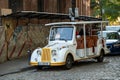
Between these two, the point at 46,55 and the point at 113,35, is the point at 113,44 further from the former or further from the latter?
the point at 46,55

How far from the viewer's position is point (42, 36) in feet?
91.9

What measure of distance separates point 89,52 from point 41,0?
38.4ft

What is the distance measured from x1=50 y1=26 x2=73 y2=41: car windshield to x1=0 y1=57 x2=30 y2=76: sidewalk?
1.95m

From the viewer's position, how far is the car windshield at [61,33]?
66.3 feet

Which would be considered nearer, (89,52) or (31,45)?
(89,52)

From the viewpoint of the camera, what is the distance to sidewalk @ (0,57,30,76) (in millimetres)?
18438

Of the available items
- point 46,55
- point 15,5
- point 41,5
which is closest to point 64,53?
point 46,55

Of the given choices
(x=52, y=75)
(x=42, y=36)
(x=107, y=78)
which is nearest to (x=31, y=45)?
(x=42, y=36)

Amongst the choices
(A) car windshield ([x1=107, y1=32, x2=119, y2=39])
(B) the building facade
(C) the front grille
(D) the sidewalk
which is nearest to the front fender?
(C) the front grille

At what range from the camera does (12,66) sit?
20.2 metres

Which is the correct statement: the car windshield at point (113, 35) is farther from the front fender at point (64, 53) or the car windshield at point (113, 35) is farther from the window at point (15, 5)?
the front fender at point (64, 53)

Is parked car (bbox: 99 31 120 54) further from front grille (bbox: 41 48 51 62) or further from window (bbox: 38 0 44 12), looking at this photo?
front grille (bbox: 41 48 51 62)

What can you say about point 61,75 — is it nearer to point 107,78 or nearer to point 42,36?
point 107,78

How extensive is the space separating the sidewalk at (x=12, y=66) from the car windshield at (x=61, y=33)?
1.95 m
